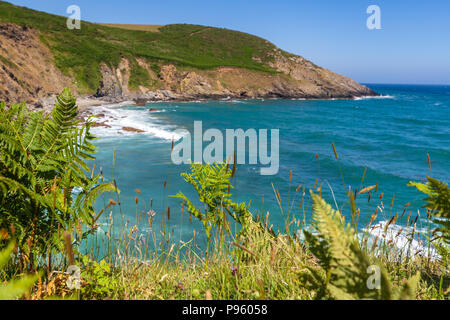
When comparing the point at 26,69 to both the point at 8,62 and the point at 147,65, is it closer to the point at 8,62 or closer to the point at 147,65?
the point at 8,62

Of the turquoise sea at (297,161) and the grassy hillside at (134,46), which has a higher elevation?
the grassy hillside at (134,46)

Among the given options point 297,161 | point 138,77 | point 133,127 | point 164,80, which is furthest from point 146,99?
point 297,161

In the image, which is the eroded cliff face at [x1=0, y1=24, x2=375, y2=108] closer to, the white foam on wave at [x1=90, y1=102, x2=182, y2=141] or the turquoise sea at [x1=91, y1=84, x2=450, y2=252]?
the white foam on wave at [x1=90, y1=102, x2=182, y2=141]

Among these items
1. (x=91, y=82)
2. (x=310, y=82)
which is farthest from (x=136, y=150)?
(x=310, y=82)

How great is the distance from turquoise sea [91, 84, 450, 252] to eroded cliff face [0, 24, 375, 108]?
1249 centimetres

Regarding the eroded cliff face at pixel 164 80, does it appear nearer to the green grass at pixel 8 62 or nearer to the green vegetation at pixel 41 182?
the green grass at pixel 8 62

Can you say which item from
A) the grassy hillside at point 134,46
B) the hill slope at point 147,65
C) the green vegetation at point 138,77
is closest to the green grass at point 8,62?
the hill slope at point 147,65

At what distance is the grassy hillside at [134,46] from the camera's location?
4957 cm

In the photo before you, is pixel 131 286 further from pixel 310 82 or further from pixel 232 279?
pixel 310 82

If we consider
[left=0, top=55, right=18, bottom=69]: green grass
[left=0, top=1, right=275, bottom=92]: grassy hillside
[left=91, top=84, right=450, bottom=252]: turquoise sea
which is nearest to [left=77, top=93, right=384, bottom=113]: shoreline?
[left=0, top=1, right=275, bottom=92]: grassy hillside

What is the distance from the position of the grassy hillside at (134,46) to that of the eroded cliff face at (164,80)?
174 centimetres

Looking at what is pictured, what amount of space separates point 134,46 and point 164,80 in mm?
16146

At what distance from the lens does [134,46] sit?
232 ft

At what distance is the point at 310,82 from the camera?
260 ft
